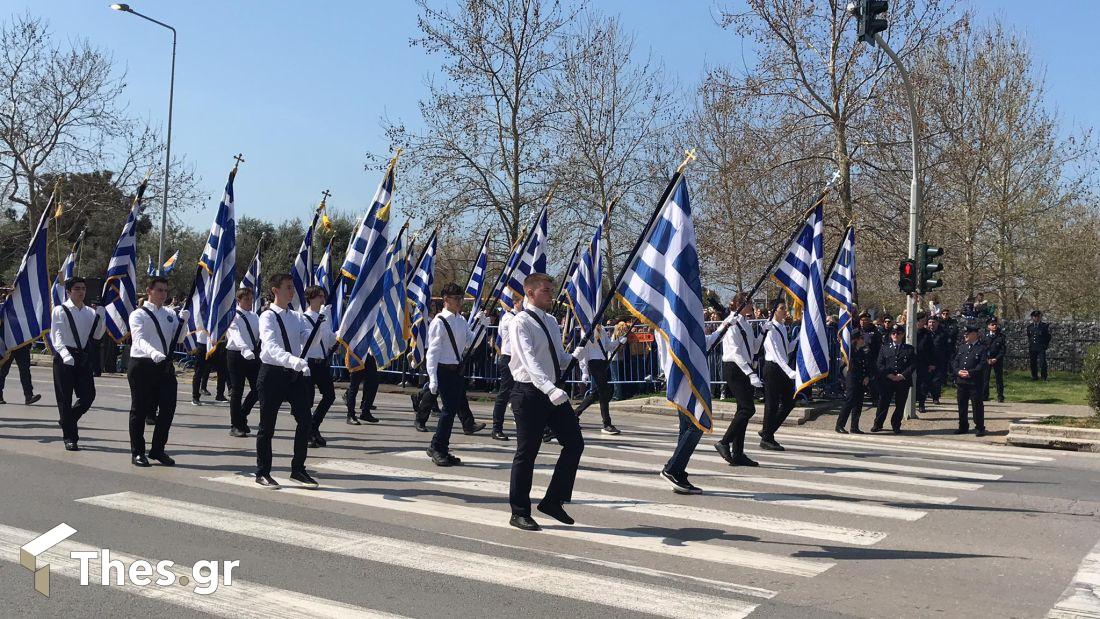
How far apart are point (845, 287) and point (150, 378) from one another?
10.2 meters

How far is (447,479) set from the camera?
921 cm

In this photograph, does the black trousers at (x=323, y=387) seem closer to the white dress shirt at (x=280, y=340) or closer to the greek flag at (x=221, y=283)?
the greek flag at (x=221, y=283)

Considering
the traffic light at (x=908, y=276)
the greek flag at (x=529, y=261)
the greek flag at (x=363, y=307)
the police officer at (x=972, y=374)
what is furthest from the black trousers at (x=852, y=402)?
the greek flag at (x=363, y=307)

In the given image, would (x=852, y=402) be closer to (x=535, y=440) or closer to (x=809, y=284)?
(x=809, y=284)

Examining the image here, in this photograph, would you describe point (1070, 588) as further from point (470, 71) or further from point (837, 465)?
point (470, 71)

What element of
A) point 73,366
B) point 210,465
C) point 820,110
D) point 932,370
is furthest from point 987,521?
point 820,110

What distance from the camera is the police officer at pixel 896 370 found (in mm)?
14859

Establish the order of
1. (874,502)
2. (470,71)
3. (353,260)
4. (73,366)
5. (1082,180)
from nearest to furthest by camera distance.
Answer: (874,502), (73,366), (353,260), (470,71), (1082,180)

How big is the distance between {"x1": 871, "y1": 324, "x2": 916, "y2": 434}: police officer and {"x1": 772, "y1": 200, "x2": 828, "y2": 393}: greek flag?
12.8 feet

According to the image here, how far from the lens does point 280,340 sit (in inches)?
332

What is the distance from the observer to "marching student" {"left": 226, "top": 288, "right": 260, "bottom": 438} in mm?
9859

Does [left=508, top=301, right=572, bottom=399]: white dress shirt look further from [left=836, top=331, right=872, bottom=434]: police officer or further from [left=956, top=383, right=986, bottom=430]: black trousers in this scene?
[left=956, top=383, right=986, bottom=430]: black trousers

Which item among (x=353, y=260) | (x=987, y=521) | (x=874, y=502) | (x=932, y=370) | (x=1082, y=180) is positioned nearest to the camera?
(x=987, y=521)

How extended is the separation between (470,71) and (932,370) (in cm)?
1751
